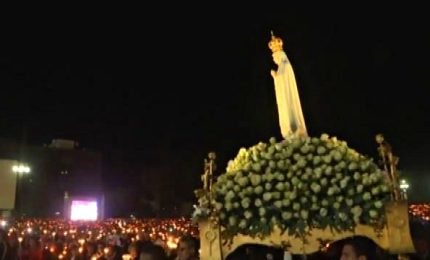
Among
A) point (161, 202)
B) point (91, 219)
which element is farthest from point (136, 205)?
point (91, 219)

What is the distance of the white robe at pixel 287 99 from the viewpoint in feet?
23.0

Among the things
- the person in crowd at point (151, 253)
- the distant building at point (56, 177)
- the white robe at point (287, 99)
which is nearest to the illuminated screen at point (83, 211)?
the distant building at point (56, 177)

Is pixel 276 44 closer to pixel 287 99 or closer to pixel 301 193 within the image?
pixel 287 99

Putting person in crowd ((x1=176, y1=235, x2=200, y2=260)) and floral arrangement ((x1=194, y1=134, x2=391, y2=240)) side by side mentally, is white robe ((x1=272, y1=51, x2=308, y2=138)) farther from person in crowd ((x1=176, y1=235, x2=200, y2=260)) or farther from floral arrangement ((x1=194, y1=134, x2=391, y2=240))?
person in crowd ((x1=176, y1=235, x2=200, y2=260))

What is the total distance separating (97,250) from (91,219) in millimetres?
27141

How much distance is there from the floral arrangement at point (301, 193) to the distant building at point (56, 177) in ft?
204

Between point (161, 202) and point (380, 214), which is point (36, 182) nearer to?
point (161, 202)

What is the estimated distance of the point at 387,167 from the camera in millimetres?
5258

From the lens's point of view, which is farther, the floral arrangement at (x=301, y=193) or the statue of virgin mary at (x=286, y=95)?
the statue of virgin mary at (x=286, y=95)

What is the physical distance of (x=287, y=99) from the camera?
712cm

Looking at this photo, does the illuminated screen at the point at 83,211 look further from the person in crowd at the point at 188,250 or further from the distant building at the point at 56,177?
the person in crowd at the point at 188,250

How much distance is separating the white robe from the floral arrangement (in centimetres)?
169

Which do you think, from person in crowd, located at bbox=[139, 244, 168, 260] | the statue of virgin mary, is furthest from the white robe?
person in crowd, located at bbox=[139, 244, 168, 260]

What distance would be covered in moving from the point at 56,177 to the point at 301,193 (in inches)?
2601
